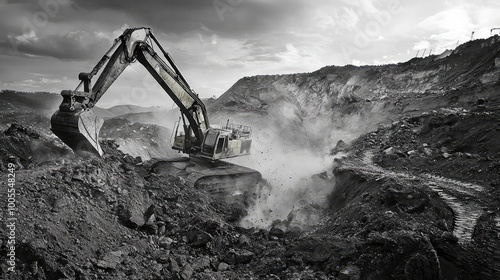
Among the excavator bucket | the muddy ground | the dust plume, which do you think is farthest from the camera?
the dust plume

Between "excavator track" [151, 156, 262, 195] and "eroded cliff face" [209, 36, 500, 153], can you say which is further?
"eroded cliff face" [209, 36, 500, 153]

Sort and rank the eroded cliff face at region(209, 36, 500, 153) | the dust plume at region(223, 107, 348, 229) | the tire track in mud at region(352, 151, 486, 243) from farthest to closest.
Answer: the eroded cliff face at region(209, 36, 500, 153)
the dust plume at region(223, 107, 348, 229)
the tire track in mud at region(352, 151, 486, 243)

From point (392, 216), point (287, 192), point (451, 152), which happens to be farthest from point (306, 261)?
point (451, 152)

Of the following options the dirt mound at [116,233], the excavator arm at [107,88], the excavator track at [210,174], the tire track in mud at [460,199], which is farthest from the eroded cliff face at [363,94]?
the dirt mound at [116,233]

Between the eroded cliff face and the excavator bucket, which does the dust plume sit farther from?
the excavator bucket

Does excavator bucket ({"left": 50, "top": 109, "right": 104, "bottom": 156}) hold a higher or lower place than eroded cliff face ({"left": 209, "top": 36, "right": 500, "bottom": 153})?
lower

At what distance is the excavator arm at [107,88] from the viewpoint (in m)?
7.80

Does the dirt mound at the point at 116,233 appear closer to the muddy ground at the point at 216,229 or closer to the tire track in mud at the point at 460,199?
the muddy ground at the point at 216,229

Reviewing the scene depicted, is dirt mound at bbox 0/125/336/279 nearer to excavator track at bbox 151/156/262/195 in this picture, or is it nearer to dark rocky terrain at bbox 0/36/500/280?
dark rocky terrain at bbox 0/36/500/280

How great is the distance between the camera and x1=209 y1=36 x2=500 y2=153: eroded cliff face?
23.8 m

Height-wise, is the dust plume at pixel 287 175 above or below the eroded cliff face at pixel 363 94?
below

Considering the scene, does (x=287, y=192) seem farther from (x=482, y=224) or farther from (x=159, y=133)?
(x=159, y=133)

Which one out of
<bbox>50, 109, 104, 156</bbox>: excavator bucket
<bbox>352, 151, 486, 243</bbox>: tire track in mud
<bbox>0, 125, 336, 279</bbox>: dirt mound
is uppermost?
<bbox>50, 109, 104, 156</bbox>: excavator bucket

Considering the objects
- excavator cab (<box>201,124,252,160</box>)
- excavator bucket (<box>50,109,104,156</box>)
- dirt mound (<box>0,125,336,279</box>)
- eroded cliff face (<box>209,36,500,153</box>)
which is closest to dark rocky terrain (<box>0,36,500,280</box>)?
dirt mound (<box>0,125,336,279</box>)
